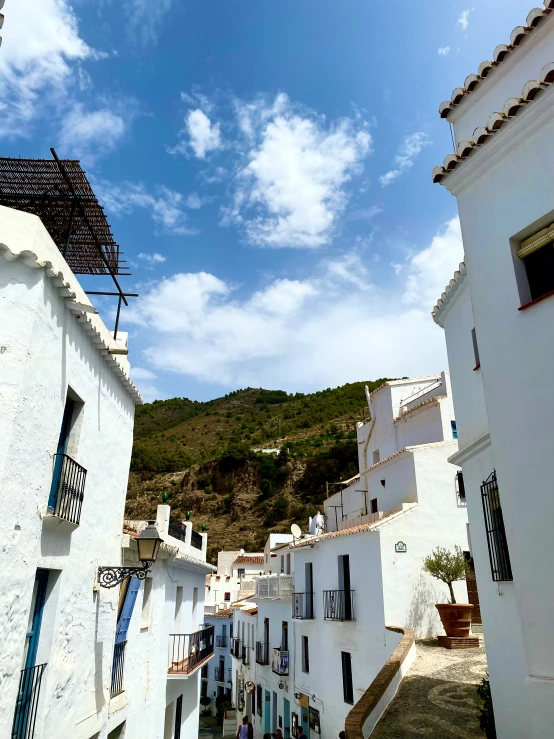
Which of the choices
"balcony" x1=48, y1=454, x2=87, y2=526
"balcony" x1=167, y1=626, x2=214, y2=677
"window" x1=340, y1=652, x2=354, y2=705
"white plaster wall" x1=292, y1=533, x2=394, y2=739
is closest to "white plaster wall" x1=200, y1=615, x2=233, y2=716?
"white plaster wall" x1=292, y1=533, x2=394, y2=739

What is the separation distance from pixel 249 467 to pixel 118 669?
59.5 metres

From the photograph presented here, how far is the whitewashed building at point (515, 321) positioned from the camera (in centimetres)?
439

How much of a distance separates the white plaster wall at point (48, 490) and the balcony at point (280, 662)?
14.3 metres

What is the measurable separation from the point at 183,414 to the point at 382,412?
261 feet

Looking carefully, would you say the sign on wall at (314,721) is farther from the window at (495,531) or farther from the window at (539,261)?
the window at (539,261)

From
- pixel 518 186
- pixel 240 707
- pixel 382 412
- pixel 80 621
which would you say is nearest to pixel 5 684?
pixel 80 621

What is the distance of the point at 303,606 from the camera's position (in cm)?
1880

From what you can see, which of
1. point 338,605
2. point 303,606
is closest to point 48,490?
point 338,605

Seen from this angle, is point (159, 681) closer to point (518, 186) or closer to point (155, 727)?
point (155, 727)

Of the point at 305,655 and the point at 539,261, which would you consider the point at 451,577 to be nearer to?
the point at 305,655

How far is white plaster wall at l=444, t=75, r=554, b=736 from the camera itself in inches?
170

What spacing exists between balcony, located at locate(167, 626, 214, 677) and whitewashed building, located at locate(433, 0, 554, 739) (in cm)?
949

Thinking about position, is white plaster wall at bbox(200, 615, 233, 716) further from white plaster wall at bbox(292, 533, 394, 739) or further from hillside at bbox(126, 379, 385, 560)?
white plaster wall at bbox(292, 533, 394, 739)

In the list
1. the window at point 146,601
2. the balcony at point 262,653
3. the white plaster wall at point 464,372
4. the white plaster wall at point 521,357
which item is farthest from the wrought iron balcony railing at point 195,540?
the white plaster wall at point 521,357
